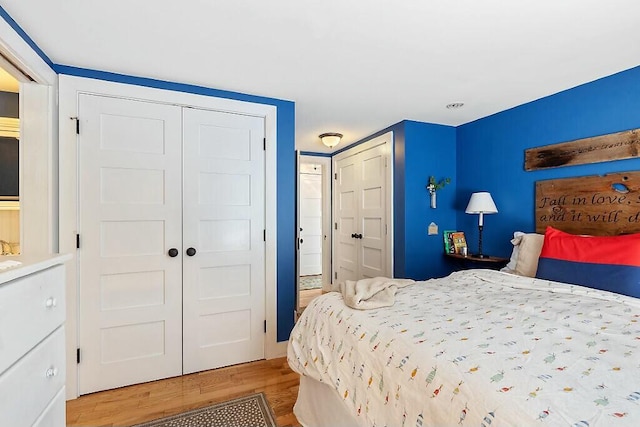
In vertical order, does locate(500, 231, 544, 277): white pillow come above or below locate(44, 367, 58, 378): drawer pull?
above

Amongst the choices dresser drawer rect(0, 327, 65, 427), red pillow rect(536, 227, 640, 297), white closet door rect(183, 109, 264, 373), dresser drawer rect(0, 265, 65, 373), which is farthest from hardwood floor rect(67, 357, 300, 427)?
red pillow rect(536, 227, 640, 297)

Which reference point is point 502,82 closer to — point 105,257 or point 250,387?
point 250,387

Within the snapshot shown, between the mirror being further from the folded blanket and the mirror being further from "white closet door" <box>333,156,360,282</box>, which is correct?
"white closet door" <box>333,156,360,282</box>

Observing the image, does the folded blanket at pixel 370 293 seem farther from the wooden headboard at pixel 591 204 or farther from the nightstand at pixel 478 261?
the wooden headboard at pixel 591 204

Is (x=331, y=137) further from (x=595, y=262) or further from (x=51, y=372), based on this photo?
(x=51, y=372)

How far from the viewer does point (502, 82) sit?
93.0 inches

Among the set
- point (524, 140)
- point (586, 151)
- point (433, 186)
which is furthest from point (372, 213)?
point (586, 151)

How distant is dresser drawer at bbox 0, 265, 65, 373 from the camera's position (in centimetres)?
95

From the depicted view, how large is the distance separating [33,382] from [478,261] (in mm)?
3085

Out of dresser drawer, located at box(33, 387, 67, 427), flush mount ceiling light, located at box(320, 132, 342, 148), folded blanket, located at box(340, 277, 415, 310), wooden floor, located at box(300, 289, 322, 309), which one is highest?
flush mount ceiling light, located at box(320, 132, 342, 148)

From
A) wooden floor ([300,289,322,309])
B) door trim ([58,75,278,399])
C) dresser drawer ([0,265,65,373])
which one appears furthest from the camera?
wooden floor ([300,289,322,309])

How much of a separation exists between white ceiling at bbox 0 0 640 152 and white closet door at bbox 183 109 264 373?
40 centimetres

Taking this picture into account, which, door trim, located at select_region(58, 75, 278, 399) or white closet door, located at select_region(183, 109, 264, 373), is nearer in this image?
door trim, located at select_region(58, 75, 278, 399)

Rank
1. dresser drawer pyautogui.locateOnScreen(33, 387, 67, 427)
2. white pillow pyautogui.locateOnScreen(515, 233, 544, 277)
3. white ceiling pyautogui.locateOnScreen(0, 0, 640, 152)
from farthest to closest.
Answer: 1. white pillow pyautogui.locateOnScreen(515, 233, 544, 277)
2. white ceiling pyautogui.locateOnScreen(0, 0, 640, 152)
3. dresser drawer pyautogui.locateOnScreen(33, 387, 67, 427)
